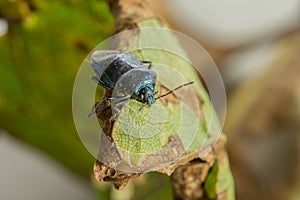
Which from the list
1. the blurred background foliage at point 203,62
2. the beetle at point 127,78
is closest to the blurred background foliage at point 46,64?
the blurred background foliage at point 203,62

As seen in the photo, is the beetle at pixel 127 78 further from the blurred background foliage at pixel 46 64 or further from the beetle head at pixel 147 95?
the blurred background foliage at pixel 46 64

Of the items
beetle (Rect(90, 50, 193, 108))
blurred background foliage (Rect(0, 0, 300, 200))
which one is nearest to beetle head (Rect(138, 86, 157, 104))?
beetle (Rect(90, 50, 193, 108))

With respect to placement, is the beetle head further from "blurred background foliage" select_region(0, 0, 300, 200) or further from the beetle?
"blurred background foliage" select_region(0, 0, 300, 200)

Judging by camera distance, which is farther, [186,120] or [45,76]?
[45,76]

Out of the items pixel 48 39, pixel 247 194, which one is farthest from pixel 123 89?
pixel 247 194

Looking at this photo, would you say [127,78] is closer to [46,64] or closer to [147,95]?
[147,95]

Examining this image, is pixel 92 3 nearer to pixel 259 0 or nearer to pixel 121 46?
pixel 121 46
